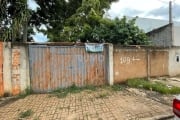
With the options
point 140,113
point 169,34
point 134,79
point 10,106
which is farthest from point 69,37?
point 140,113

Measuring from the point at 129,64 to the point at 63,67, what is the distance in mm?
3309

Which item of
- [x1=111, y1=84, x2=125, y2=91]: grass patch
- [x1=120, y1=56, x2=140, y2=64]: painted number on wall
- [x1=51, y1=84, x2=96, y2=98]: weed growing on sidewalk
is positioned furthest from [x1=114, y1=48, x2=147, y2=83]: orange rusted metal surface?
[x1=51, y1=84, x2=96, y2=98]: weed growing on sidewalk

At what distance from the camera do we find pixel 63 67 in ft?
29.3

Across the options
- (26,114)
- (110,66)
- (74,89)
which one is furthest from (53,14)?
(26,114)

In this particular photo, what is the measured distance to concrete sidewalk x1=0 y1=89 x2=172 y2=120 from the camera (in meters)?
6.02

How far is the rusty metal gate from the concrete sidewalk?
704mm

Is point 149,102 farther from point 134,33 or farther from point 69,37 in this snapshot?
point 69,37

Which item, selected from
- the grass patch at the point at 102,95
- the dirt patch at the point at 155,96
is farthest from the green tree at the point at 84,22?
the grass patch at the point at 102,95

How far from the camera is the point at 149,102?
7344 mm

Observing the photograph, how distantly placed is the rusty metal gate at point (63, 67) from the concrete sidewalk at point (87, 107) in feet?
2.31

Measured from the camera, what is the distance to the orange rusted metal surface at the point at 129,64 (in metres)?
10.1

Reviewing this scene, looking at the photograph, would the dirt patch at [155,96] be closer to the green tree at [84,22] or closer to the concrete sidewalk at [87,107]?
the concrete sidewalk at [87,107]

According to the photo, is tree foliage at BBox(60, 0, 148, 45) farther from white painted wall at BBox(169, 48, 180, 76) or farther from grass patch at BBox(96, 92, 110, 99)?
grass patch at BBox(96, 92, 110, 99)

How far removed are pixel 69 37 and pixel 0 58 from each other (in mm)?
6947
